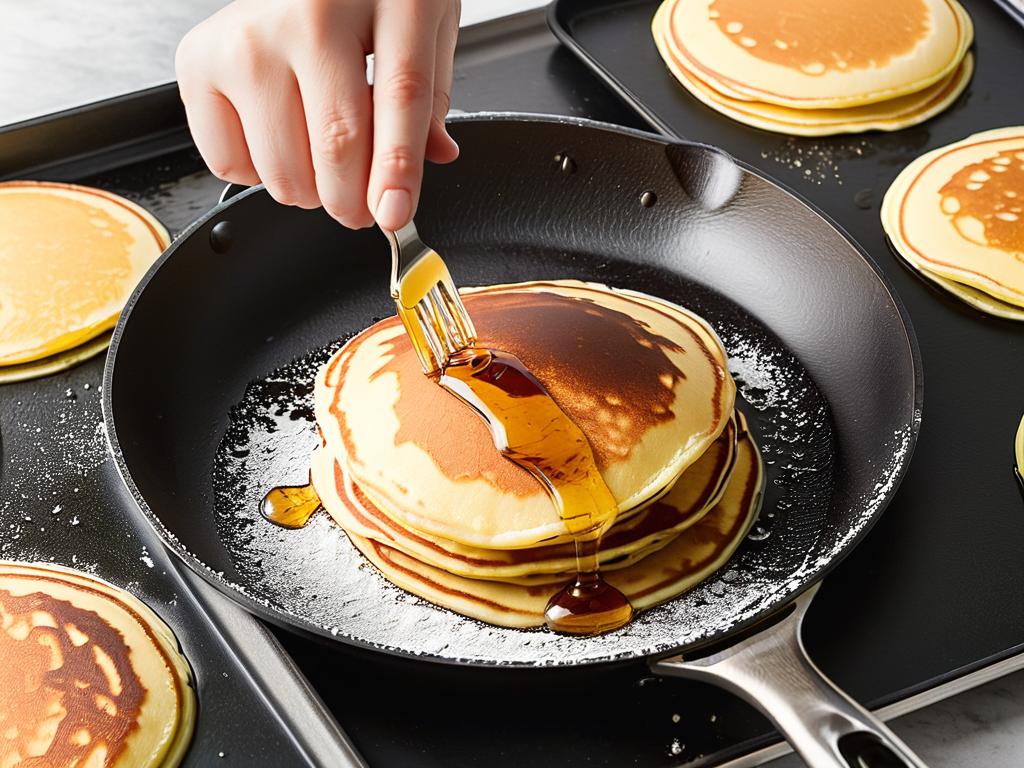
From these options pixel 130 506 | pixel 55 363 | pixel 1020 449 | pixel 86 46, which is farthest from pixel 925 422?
pixel 86 46

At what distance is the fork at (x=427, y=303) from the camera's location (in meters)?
1.09

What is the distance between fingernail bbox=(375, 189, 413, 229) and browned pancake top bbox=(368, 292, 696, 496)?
0.26 m

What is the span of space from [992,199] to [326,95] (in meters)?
1.05

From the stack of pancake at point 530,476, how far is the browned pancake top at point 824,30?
764 mm

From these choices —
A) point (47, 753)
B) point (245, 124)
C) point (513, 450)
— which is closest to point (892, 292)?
point (513, 450)

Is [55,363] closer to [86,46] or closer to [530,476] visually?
[530,476]

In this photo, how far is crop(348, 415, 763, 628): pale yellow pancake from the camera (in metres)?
1.10

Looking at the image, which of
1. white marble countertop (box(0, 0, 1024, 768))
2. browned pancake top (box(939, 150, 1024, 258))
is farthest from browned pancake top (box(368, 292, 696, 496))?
white marble countertop (box(0, 0, 1024, 768))

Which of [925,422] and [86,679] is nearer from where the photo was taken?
[86,679]

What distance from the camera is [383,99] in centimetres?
97

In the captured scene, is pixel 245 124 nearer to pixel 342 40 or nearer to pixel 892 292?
pixel 342 40

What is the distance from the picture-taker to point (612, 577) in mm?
1128

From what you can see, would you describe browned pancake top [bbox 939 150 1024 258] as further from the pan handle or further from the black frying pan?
the pan handle

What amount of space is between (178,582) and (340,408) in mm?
261
